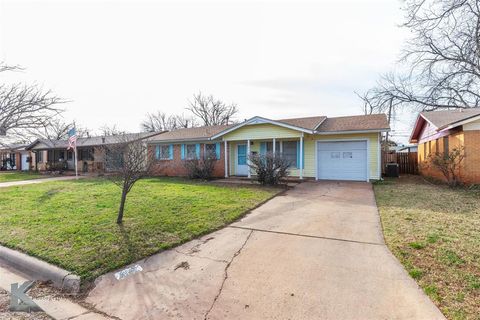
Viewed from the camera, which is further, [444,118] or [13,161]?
[13,161]

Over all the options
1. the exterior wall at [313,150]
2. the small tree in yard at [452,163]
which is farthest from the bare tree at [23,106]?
the small tree in yard at [452,163]

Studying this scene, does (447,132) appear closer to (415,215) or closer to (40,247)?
(415,215)

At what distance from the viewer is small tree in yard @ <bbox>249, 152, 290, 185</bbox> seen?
1091 centimetres

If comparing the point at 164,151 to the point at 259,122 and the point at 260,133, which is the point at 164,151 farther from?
the point at 259,122

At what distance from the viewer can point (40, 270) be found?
12.2ft

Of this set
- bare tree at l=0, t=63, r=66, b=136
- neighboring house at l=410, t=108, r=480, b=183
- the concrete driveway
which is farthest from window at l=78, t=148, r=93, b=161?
neighboring house at l=410, t=108, r=480, b=183

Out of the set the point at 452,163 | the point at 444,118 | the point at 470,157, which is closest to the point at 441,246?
the point at 452,163

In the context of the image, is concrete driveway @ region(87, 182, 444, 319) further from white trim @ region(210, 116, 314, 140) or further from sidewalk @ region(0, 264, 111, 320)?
white trim @ region(210, 116, 314, 140)

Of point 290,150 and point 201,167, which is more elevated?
point 290,150

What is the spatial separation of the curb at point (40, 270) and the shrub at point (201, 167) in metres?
10.2

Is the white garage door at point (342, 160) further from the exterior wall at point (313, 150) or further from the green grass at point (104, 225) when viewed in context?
the green grass at point (104, 225)

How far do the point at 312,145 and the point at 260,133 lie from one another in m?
2.89

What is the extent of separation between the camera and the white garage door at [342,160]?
1295 centimetres

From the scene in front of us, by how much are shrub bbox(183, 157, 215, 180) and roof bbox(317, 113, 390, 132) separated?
20.1ft
